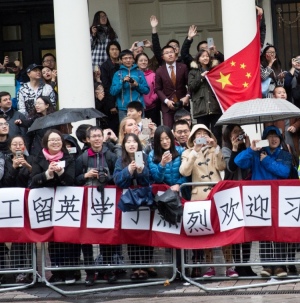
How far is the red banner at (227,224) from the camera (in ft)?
46.0

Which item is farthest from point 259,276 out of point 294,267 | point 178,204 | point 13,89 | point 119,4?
point 119,4

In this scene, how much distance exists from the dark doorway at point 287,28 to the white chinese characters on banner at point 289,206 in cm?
846

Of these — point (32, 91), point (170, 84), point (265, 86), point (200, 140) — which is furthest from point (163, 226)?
point (32, 91)

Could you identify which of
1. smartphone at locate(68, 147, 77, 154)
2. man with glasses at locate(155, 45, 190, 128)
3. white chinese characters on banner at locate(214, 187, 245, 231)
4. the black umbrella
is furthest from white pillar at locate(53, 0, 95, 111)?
white chinese characters on banner at locate(214, 187, 245, 231)

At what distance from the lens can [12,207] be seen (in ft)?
48.4

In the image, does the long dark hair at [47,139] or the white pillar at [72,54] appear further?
the white pillar at [72,54]

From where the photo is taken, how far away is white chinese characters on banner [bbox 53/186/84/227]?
1462 centimetres

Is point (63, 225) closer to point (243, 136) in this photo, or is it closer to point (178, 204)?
point (178, 204)

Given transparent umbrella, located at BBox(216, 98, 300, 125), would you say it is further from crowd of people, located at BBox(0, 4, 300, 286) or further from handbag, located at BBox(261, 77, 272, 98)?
handbag, located at BBox(261, 77, 272, 98)

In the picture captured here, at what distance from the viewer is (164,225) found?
14.5 metres

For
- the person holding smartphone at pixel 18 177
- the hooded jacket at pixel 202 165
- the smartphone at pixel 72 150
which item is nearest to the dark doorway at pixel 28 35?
the smartphone at pixel 72 150

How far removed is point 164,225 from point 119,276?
1.03 m

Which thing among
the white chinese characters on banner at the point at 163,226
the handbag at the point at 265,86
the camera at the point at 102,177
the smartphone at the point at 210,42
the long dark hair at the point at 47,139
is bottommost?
the white chinese characters on banner at the point at 163,226

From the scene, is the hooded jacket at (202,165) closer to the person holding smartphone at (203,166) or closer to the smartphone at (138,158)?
the person holding smartphone at (203,166)
